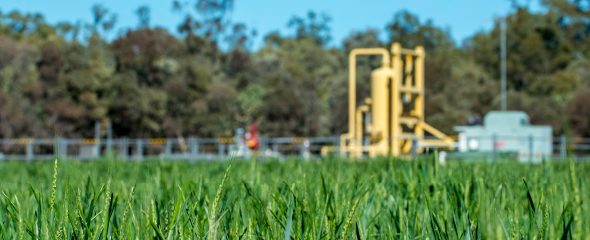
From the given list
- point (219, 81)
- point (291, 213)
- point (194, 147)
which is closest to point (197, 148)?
point (194, 147)

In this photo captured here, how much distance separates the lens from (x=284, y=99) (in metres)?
40.9

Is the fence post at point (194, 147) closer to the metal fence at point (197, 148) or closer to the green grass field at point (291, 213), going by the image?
the metal fence at point (197, 148)

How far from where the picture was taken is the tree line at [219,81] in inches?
1354

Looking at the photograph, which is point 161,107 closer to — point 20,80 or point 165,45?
point 165,45

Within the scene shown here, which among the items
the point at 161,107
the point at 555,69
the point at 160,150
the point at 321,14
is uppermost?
the point at 321,14

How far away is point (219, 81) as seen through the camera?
42.5 meters

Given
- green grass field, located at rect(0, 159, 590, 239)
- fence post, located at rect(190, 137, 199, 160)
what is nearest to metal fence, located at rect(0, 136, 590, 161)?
fence post, located at rect(190, 137, 199, 160)

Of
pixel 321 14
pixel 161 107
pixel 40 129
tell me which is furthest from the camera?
pixel 321 14

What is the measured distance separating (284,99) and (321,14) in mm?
34214

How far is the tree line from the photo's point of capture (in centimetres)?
3439

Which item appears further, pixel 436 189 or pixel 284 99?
pixel 284 99

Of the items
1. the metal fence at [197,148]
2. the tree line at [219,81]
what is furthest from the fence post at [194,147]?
the tree line at [219,81]

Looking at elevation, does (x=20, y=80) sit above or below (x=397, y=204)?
above

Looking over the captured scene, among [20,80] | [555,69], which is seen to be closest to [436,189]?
[20,80]
